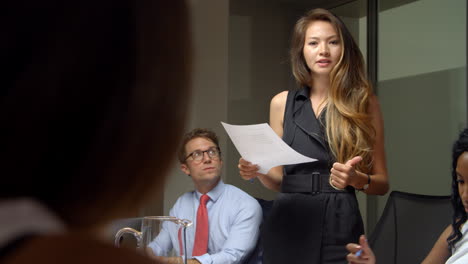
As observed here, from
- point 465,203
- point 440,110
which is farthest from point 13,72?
point 440,110

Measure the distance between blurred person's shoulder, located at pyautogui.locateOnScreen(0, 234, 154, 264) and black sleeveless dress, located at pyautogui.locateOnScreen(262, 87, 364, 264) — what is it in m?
1.55

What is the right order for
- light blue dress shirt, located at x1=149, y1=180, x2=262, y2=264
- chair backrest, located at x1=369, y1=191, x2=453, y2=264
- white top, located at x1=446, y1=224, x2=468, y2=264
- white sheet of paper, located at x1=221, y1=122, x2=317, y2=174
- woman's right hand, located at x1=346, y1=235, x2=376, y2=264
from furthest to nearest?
chair backrest, located at x1=369, y1=191, x2=453, y2=264, light blue dress shirt, located at x1=149, y1=180, x2=262, y2=264, white sheet of paper, located at x1=221, y1=122, x2=317, y2=174, white top, located at x1=446, y1=224, x2=468, y2=264, woman's right hand, located at x1=346, y1=235, x2=376, y2=264

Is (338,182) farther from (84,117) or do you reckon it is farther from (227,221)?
(84,117)

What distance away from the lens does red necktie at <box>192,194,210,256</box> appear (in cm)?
224

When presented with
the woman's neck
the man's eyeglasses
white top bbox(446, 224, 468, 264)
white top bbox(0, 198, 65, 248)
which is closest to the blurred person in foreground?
white top bbox(0, 198, 65, 248)

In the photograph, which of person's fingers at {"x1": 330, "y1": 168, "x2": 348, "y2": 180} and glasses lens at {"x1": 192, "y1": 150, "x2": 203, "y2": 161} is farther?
glasses lens at {"x1": 192, "y1": 150, "x2": 203, "y2": 161}

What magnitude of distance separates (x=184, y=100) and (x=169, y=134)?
22 mm

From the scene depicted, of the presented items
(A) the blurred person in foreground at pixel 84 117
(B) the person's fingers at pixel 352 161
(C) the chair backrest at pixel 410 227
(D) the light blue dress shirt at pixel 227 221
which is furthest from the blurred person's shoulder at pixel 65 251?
(C) the chair backrest at pixel 410 227

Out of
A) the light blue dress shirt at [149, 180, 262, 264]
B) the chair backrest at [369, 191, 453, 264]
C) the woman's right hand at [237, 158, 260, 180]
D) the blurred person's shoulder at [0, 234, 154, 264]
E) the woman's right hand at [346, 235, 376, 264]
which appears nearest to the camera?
the blurred person's shoulder at [0, 234, 154, 264]

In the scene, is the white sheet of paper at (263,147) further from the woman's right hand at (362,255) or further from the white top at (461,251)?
the white top at (461,251)

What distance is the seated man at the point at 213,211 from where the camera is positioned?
7.20 feet

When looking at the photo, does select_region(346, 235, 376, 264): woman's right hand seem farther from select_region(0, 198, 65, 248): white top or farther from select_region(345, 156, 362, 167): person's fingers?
select_region(0, 198, 65, 248): white top

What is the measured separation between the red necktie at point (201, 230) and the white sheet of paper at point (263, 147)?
0.55m

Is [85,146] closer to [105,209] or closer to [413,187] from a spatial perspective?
[105,209]
